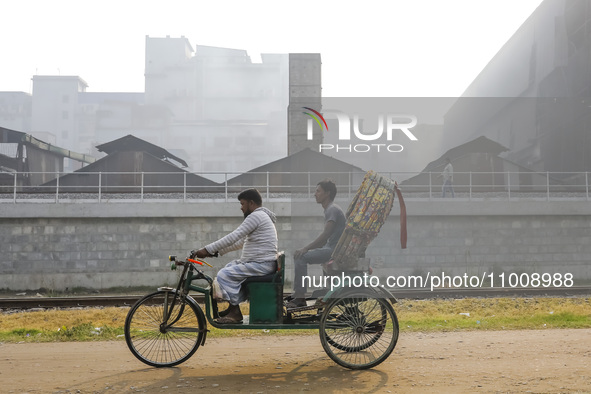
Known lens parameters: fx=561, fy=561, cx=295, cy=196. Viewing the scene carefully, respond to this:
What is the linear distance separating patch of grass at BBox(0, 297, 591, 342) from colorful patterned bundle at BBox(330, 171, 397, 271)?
128 centimetres

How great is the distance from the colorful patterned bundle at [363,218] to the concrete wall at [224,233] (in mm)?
11799

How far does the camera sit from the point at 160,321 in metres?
5.46

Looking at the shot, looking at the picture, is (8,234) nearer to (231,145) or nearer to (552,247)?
(552,247)

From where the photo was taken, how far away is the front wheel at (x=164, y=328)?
17.5 feet

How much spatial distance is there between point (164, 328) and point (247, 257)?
1072mm

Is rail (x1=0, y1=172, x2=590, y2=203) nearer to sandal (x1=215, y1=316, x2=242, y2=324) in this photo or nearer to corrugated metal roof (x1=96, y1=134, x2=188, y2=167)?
corrugated metal roof (x1=96, y1=134, x2=188, y2=167)

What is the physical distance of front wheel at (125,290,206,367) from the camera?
210 inches

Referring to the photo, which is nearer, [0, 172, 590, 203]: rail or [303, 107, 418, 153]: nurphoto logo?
[0, 172, 590, 203]: rail

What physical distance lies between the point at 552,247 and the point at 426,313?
1079 centimetres

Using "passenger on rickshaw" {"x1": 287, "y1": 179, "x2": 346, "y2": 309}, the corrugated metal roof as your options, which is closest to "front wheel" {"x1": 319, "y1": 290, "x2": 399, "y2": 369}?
"passenger on rickshaw" {"x1": 287, "y1": 179, "x2": 346, "y2": 309}

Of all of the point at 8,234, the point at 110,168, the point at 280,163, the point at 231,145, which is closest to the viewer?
the point at 8,234

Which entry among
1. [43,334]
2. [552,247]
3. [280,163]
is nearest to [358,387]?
[43,334]

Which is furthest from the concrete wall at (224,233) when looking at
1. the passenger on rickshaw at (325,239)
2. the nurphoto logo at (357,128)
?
the passenger on rickshaw at (325,239)

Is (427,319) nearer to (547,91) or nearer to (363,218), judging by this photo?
(363,218)
